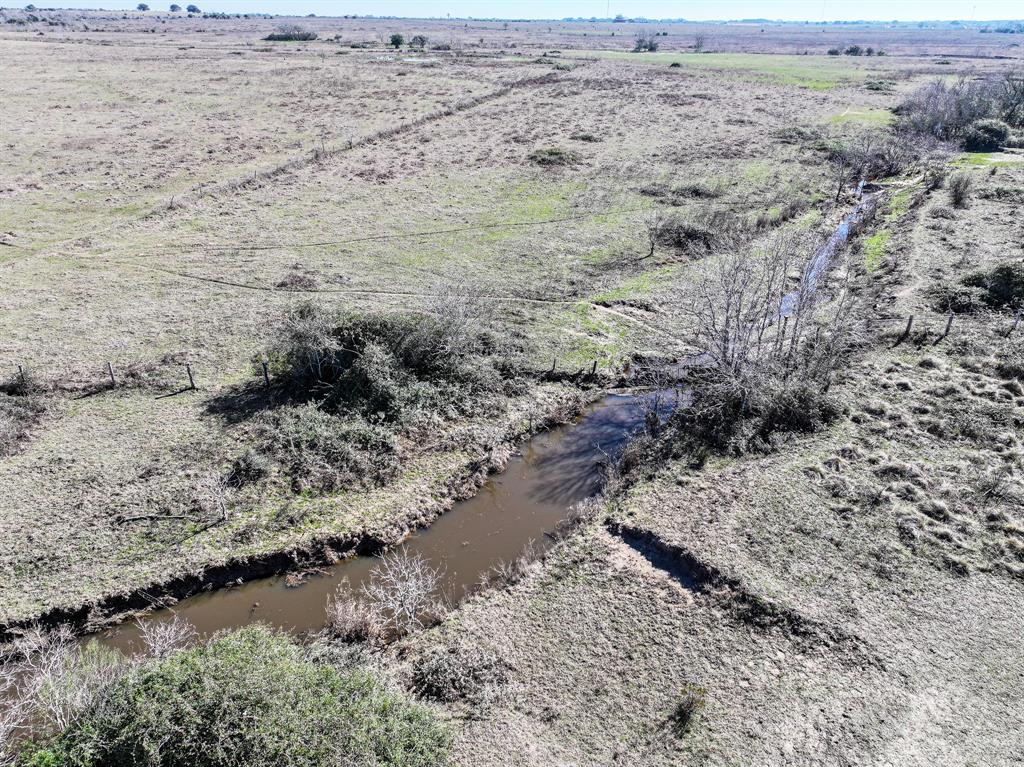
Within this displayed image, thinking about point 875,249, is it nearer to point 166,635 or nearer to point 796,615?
point 796,615

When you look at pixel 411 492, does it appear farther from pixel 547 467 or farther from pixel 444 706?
pixel 444 706

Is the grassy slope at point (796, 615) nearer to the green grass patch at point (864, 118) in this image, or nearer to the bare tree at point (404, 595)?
the bare tree at point (404, 595)

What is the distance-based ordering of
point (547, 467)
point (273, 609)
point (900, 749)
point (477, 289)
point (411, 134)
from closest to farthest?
point (900, 749), point (273, 609), point (547, 467), point (477, 289), point (411, 134)

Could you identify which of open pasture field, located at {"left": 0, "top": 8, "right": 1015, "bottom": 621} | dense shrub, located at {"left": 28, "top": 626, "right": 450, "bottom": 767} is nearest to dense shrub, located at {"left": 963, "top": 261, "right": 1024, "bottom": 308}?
open pasture field, located at {"left": 0, "top": 8, "right": 1015, "bottom": 621}

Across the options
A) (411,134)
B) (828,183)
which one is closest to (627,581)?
(828,183)

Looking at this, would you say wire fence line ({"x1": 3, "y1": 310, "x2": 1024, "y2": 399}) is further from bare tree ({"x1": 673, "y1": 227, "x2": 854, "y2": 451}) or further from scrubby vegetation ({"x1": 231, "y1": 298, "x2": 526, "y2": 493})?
bare tree ({"x1": 673, "y1": 227, "x2": 854, "y2": 451})

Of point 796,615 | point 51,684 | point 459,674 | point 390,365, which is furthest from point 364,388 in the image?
point 796,615

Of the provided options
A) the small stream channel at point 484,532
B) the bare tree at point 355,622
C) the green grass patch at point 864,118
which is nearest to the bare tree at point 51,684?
the small stream channel at point 484,532
